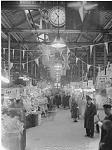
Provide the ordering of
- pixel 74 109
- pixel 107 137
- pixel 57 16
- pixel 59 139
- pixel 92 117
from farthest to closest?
pixel 74 109
pixel 92 117
pixel 59 139
pixel 57 16
pixel 107 137

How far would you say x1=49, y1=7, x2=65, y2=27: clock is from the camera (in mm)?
5379

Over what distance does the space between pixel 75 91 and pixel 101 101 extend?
15.8 feet

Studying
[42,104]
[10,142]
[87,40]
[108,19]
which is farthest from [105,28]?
[42,104]

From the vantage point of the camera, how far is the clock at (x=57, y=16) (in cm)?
538

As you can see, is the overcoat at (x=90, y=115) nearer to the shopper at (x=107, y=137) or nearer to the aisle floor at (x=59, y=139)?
the aisle floor at (x=59, y=139)

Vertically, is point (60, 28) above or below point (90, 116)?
above

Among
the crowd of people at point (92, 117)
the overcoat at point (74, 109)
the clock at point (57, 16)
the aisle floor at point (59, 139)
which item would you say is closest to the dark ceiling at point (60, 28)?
the clock at point (57, 16)

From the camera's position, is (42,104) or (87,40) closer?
(87,40)

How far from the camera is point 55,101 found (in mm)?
16031

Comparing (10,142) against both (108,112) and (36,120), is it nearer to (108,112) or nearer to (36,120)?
(108,112)

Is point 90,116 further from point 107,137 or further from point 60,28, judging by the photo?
point 107,137

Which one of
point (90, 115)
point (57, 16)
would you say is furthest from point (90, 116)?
point (57, 16)

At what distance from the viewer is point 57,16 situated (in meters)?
5.53

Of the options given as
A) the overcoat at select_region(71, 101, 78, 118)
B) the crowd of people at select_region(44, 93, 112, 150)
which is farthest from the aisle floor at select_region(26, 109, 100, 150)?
the overcoat at select_region(71, 101, 78, 118)
